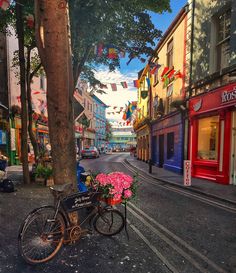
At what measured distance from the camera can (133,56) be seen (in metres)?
10.5

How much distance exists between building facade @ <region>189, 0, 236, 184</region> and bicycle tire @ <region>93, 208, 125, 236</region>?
700cm

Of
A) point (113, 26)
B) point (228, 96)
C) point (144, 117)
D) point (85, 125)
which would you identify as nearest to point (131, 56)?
point (113, 26)

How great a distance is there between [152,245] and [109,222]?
2.88ft

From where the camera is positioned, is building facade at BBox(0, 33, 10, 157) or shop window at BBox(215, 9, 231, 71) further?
building facade at BBox(0, 33, 10, 157)

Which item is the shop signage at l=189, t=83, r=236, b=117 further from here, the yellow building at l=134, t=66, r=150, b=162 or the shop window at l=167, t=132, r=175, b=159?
the yellow building at l=134, t=66, r=150, b=162

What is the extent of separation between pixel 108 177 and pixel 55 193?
3.05ft

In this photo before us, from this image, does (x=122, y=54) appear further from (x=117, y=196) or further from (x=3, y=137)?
(x=3, y=137)

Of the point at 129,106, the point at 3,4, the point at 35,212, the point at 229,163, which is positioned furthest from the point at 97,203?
the point at 129,106

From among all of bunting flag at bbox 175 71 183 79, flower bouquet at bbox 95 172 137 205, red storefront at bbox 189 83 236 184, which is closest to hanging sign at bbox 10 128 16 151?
bunting flag at bbox 175 71 183 79

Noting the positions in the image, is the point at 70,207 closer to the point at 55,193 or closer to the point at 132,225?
the point at 55,193

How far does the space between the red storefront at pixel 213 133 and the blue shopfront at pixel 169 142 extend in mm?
1318

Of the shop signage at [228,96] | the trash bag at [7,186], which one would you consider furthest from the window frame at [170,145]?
the trash bag at [7,186]

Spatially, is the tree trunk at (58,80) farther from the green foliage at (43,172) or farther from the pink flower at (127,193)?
the green foliage at (43,172)

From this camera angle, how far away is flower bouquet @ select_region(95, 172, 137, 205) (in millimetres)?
3721
